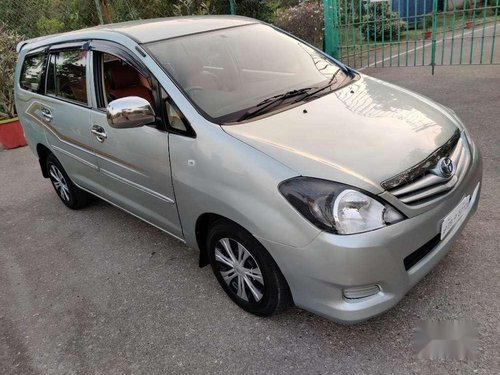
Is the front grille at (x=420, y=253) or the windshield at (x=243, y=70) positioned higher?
the windshield at (x=243, y=70)

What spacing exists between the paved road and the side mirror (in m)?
1.18

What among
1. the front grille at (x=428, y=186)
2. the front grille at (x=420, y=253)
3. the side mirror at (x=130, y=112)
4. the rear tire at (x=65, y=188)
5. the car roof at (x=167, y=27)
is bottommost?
the rear tire at (x=65, y=188)

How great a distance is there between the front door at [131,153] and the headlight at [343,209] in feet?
3.39

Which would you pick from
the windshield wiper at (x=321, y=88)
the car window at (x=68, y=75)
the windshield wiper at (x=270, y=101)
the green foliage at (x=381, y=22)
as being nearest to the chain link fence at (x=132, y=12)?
the green foliage at (x=381, y=22)

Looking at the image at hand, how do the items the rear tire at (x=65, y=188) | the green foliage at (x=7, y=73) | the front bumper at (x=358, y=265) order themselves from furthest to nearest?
the green foliage at (x=7, y=73) < the rear tire at (x=65, y=188) < the front bumper at (x=358, y=265)

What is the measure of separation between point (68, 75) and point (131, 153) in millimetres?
1271

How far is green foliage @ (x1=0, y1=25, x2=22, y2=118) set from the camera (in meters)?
7.20

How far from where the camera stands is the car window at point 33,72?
13.7 ft

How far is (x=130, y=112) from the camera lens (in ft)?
8.63

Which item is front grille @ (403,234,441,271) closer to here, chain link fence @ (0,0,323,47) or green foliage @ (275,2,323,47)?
chain link fence @ (0,0,323,47)

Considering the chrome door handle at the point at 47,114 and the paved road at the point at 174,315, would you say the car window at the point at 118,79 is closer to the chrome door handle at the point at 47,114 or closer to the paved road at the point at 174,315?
the chrome door handle at the point at 47,114

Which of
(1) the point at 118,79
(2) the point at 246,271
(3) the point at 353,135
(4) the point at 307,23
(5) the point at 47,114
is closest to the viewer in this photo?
(3) the point at 353,135

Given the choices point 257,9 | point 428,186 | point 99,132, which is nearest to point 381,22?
point 257,9

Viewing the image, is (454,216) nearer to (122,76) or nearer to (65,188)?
(122,76)
